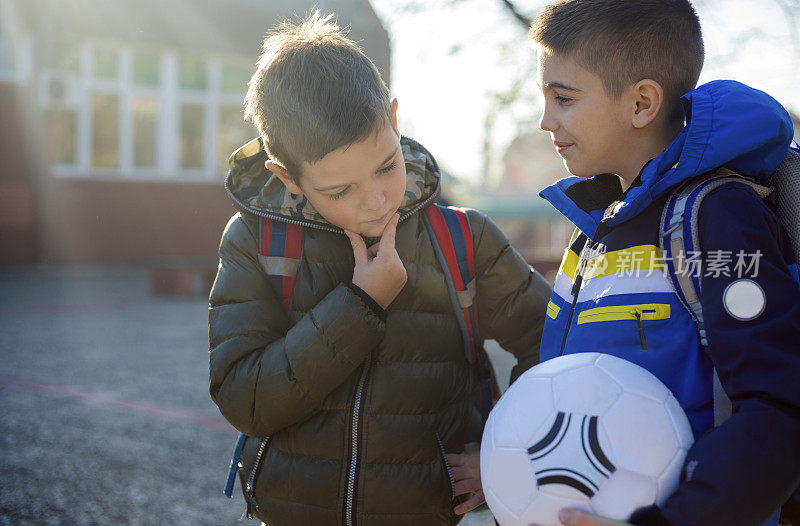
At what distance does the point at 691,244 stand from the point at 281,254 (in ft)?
3.28

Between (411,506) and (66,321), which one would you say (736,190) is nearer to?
(411,506)

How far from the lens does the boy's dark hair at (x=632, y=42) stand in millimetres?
1856

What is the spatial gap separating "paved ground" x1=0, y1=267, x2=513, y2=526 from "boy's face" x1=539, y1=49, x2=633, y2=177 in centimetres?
228

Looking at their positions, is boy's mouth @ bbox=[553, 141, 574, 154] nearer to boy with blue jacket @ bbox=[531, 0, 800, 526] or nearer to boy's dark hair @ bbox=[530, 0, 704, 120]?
boy with blue jacket @ bbox=[531, 0, 800, 526]

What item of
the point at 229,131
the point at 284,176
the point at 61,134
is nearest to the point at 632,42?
the point at 284,176

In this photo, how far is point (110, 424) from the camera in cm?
513

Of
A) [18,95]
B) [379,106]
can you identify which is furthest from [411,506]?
[18,95]

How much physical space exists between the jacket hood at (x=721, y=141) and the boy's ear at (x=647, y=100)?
0.54ft

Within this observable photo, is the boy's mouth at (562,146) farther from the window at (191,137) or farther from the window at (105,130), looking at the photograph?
the window at (191,137)

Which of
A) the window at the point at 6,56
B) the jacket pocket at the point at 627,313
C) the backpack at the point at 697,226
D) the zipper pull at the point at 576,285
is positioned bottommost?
the jacket pocket at the point at 627,313

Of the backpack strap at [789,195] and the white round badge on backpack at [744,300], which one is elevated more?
the backpack strap at [789,195]

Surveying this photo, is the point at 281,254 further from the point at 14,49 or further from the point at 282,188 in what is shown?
the point at 14,49

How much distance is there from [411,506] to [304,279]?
65 centimetres

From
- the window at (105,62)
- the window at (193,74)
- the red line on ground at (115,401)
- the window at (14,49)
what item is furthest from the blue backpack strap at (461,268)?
the window at (193,74)
